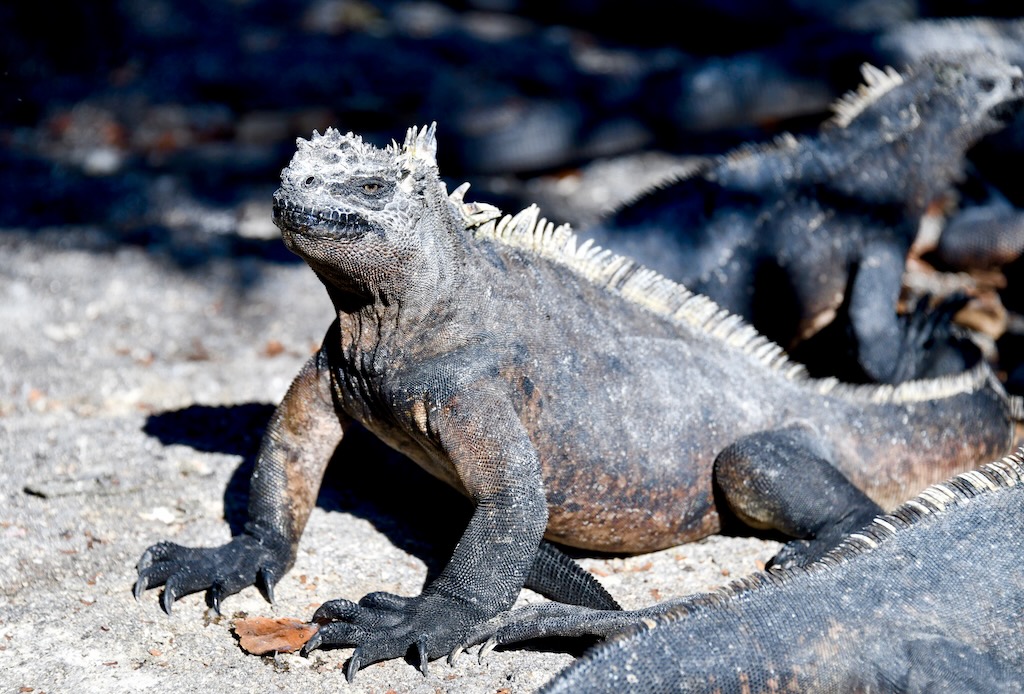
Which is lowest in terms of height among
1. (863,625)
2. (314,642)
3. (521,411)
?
(314,642)

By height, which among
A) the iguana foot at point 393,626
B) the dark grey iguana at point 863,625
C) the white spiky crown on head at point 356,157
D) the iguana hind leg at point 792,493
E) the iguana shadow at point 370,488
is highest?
the white spiky crown on head at point 356,157

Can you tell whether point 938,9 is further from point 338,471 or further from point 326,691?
point 326,691

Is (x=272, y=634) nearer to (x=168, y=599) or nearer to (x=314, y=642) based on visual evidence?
(x=314, y=642)

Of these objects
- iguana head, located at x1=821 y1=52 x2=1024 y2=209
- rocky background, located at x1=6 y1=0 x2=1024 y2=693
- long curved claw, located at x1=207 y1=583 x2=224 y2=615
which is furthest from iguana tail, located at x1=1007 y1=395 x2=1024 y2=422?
long curved claw, located at x1=207 y1=583 x2=224 y2=615

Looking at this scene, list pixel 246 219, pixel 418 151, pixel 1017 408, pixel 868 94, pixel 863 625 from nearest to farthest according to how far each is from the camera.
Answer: pixel 863 625 → pixel 418 151 → pixel 1017 408 → pixel 868 94 → pixel 246 219

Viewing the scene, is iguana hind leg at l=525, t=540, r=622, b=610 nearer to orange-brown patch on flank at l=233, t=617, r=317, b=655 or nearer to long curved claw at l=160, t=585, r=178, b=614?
orange-brown patch on flank at l=233, t=617, r=317, b=655

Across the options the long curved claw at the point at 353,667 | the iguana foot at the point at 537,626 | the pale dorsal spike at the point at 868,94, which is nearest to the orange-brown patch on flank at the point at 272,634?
the long curved claw at the point at 353,667

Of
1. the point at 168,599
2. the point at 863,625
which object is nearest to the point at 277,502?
the point at 168,599

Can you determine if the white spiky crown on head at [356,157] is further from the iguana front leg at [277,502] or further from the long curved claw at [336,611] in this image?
the long curved claw at [336,611]
